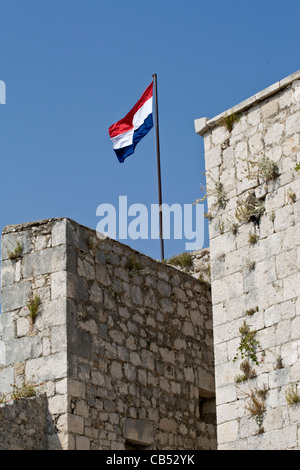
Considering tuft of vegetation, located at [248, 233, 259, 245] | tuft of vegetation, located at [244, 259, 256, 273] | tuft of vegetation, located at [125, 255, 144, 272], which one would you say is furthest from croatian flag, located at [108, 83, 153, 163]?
tuft of vegetation, located at [244, 259, 256, 273]

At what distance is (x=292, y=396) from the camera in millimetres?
10000

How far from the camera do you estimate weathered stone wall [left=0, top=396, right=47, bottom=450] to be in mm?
10281

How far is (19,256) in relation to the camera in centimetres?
1198

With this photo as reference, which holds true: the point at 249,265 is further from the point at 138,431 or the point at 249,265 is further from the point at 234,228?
the point at 138,431

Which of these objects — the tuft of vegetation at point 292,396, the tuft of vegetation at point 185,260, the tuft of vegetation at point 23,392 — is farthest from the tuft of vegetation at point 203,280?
the tuft of vegetation at point 292,396

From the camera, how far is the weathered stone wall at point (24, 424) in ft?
33.7

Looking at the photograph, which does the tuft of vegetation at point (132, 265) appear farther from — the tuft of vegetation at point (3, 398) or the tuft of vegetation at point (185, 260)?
the tuft of vegetation at point (3, 398)

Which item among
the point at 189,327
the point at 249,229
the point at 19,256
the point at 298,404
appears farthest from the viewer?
the point at 189,327

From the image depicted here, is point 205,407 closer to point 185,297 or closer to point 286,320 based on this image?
point 185,297

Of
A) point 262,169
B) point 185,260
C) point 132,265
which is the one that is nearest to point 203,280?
point 185,260

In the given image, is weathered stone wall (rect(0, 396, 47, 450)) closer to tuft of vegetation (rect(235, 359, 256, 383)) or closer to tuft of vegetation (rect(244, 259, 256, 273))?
tuft of vegetation (rect(235, 359, 256, 383))
